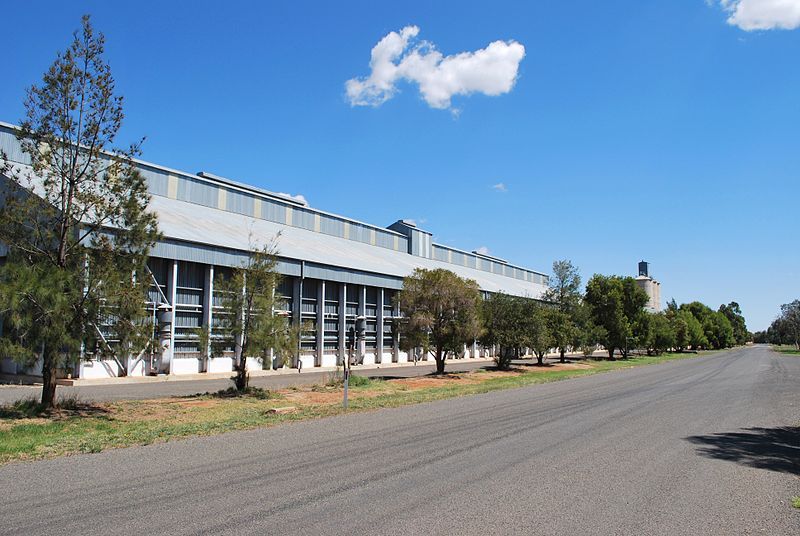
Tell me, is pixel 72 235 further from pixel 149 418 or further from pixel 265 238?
pixel 265 238

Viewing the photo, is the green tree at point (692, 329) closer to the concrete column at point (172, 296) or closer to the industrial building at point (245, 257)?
the industrial building at point (245, 257)

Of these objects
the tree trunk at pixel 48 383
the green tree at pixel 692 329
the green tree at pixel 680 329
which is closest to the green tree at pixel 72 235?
the tree trunk at pixel 48 383

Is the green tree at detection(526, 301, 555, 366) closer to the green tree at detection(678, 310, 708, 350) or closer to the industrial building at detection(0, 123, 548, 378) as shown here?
the industrial building at detection(0, 123, 548, 378)

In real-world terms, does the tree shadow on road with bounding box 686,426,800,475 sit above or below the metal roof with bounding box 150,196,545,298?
below

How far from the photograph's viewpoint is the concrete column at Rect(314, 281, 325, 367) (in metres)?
42.2

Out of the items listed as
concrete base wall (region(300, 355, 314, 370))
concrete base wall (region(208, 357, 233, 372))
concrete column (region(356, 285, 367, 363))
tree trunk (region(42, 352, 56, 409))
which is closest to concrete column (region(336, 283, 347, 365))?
concrete column (region(356, 285, 367, 363))

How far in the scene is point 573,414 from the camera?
15.9 m

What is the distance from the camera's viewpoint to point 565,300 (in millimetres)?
57312

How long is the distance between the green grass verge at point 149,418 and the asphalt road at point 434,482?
123 cm

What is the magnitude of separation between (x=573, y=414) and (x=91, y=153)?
15.4 metres

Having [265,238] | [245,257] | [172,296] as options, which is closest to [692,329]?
[265,238]

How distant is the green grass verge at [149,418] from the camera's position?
11.4 metres

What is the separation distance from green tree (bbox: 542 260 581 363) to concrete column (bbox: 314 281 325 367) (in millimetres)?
20152

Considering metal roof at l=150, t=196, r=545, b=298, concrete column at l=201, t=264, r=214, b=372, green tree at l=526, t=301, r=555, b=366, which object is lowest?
green tree at l=526, t=301, r=555, b=366
